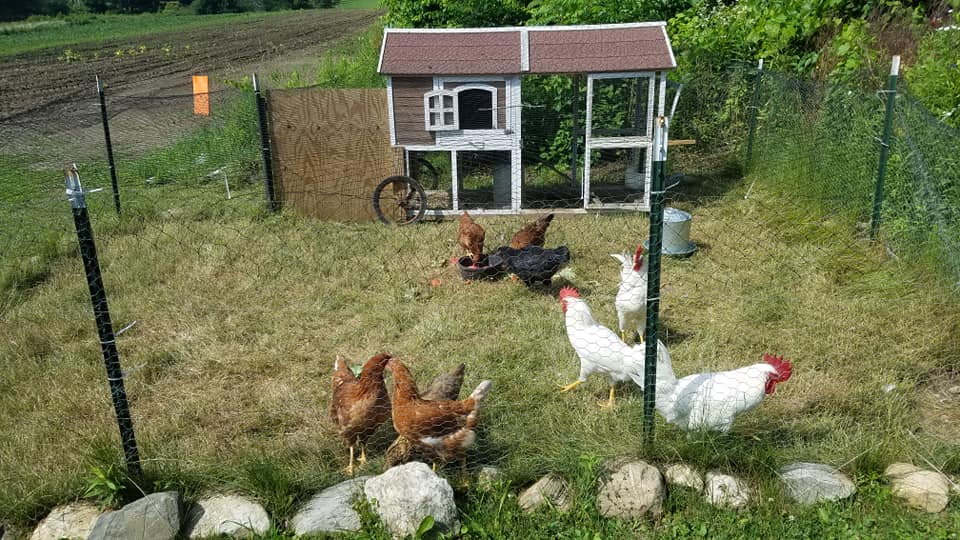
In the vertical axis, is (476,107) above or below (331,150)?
above

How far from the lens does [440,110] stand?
6730 mm

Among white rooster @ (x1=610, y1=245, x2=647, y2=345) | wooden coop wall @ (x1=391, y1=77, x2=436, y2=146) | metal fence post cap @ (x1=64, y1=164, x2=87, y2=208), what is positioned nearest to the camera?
metal fence post cap @ (x1=64, y1=164, x2=87, y2=208)

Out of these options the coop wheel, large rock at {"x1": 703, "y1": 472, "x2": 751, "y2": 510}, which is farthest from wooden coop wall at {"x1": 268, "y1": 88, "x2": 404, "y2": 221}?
large rock at {"x1": 703, "y1": 472, "x2": 751, "y2": 510}

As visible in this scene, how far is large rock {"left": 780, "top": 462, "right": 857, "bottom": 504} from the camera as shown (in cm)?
284

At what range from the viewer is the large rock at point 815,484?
9.32 feet

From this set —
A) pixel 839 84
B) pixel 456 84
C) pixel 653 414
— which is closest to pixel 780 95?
pixel 839 84

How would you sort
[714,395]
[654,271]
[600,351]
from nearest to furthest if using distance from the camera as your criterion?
1. [654,271]
2. [714,395]
3. [600,351]

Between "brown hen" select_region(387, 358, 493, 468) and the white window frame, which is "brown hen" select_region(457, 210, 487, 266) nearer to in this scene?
the white window frame

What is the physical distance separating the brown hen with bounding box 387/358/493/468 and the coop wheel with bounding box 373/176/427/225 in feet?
13.8

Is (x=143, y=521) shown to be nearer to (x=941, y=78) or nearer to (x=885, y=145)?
(x=885, y=145)

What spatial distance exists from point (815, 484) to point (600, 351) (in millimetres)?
1136

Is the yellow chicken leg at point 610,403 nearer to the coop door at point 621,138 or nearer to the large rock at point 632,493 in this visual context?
the large rock at point 632,493

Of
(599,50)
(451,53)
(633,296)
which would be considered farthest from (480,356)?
(599,50)

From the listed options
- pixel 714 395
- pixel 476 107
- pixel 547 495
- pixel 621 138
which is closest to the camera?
pixel 547 495
